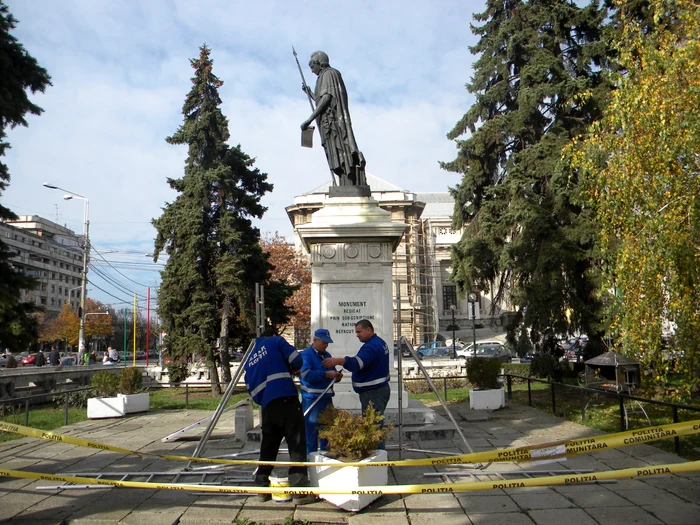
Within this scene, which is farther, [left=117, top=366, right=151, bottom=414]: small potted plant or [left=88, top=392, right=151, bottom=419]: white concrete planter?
[left=117, top=366, right=151, bottom=414]: small potted plant

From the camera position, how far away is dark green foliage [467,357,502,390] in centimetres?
1314

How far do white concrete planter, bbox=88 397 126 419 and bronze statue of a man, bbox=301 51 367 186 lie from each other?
758 cm

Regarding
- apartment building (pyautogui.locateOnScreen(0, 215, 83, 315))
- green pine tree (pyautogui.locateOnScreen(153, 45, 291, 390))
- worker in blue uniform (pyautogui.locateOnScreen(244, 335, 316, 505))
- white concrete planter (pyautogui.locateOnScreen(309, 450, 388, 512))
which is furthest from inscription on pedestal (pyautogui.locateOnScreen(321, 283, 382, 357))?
apartment building (pyautogui.locateOnScreen(0, 215, 83, 315))

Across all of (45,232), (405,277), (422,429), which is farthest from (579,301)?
(45,232)

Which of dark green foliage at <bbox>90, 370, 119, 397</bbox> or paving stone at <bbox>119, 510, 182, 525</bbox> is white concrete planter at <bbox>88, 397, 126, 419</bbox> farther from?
paving stone at <bbox>119, 510, 182, 525</bbox>

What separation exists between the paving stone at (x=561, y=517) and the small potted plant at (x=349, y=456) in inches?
59.1

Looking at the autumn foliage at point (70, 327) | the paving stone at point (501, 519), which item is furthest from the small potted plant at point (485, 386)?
the autumn foliage at point (70, 327)

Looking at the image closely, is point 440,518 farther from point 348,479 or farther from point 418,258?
point 418,258

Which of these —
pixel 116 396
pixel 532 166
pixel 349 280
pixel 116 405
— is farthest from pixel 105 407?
pixel 532 166

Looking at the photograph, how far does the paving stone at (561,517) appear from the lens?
5074 mm

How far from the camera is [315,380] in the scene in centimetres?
707

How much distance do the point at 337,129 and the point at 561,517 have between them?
757 centimetres

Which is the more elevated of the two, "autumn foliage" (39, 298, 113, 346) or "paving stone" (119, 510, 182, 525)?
"autumn foliage" (39, 298, 113, 346)

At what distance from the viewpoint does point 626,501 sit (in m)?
5.61
